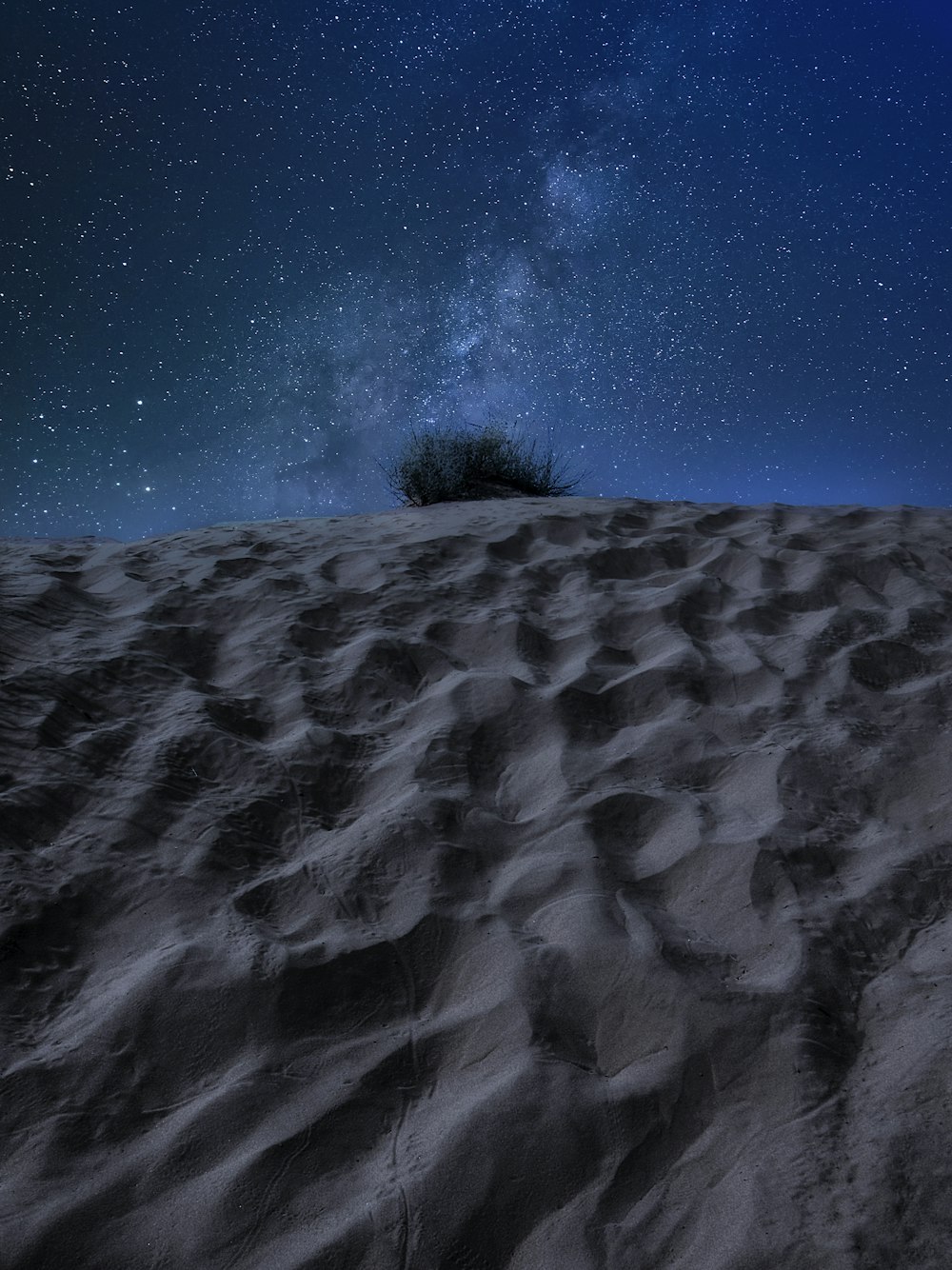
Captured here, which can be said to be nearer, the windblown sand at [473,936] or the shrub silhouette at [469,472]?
the windblown sand at [473,936]

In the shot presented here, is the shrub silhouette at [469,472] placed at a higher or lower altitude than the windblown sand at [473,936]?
higher

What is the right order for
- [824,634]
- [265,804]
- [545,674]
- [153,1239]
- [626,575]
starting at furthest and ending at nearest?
1. [626,575]
2. [824,634]
3. [545,674]
4. [265,804]
5. [153,1239]

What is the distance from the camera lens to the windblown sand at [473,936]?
1282 mm

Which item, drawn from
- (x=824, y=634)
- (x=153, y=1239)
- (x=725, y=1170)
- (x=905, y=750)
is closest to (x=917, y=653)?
(x=824, y=634)

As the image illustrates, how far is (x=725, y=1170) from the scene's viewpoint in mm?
1318

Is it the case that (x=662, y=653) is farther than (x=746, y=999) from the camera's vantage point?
Yes

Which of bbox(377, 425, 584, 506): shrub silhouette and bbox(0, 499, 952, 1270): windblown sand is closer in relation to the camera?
bbox(0, 499, 952, 1270): windblown sand

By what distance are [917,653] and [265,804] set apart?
207cm

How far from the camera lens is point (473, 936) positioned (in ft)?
5.81

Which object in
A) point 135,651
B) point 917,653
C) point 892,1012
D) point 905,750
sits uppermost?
point 135,651

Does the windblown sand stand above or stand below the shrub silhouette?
below

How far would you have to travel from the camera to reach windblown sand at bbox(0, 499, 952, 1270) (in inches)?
50.5

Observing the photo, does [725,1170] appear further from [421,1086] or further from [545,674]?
[545,674]

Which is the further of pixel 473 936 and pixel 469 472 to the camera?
pixel 469 472
